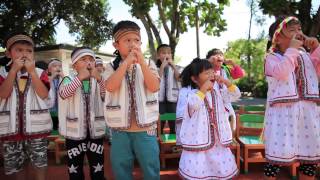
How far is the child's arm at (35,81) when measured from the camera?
3.14 meters

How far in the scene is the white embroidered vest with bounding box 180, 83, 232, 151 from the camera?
310 centimetres

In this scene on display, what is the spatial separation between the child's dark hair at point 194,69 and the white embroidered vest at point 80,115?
34.1 inches

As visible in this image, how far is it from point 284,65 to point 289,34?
379 mm

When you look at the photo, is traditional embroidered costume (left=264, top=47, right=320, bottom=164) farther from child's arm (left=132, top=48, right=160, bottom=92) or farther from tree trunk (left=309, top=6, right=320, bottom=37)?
tree trunk (left=309, top=6, right=320, bottom=37)

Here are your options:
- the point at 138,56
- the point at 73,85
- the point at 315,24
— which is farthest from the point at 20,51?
the point at 315,24

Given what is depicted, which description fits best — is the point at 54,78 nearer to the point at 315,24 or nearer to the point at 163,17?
the point at 163,17

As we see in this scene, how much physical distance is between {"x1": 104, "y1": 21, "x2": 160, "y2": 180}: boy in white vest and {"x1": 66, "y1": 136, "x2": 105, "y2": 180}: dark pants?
0.40 metres

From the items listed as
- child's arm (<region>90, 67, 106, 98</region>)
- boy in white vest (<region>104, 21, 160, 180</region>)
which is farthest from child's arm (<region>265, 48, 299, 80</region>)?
child's arm (<region>90, 67, 106, 98</region>)

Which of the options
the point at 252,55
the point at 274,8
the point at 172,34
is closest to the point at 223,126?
the point at 274,8

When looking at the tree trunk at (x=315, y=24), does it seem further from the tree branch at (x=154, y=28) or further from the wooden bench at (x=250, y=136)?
the wooden bench at (x=250, y=136)

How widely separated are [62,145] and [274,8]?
6.08 metres

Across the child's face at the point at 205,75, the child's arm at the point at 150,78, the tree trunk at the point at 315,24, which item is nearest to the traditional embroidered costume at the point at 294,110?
the child's face at the point at 205,75

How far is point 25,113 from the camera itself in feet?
10.6

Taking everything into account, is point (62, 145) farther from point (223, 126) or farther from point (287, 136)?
point (287, 136)
